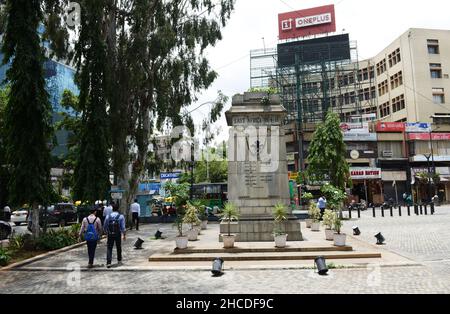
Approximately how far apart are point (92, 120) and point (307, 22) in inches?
1843

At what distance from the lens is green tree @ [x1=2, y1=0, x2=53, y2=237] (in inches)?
570

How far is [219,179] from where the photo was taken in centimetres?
6103

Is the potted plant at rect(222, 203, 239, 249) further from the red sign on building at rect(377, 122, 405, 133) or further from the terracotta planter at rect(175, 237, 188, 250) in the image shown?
the red sign on building at rect(377, 122, 405, 133)

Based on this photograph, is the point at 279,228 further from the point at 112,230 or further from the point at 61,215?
the point at 61,215

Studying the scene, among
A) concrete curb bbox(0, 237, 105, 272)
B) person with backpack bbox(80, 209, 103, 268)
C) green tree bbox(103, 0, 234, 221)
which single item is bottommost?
concrete curb bbox(0, 237, 105, 272)

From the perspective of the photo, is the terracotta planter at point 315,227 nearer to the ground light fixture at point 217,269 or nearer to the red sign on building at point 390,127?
the ground light fixture at point 217,269

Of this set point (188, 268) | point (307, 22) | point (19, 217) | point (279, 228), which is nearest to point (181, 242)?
point (188, 268)

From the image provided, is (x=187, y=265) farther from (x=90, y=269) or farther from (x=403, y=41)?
(x=403, y=41)

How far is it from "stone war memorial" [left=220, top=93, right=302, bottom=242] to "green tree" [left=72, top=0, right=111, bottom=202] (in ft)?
19.8

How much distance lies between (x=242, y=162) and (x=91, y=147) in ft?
23.0

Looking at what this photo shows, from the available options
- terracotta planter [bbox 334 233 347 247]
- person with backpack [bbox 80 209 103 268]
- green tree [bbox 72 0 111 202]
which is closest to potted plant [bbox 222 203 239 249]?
terracotta planter [bbox 334 233 347 247]

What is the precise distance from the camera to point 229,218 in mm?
14039

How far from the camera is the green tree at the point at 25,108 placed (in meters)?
14.5

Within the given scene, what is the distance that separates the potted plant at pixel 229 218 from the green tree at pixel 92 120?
6808 millimetres
